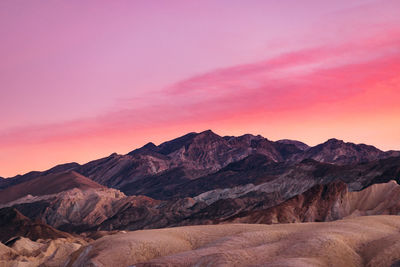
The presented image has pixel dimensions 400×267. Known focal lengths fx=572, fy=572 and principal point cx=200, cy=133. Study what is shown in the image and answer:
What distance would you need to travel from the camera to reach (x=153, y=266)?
6694 cm

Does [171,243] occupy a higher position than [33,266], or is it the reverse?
[171,243]

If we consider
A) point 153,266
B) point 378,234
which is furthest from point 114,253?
point 378,234

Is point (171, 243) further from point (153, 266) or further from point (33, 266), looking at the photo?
point (33, 266)

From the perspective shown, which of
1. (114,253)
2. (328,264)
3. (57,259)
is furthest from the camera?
(57,259)

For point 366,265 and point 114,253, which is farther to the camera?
point 114,253

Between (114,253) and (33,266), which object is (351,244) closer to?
(114,253)

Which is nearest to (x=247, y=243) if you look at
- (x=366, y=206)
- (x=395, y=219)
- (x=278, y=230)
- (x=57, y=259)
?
(x=278, y=230)

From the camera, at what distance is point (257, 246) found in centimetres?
7350

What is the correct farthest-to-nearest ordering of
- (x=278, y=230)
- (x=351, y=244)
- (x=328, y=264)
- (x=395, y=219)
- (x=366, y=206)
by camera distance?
(x=366, y=206) < (x=395, y=219) < (x=278, y=230) < (x=351, y=244) < (x=328, y=264)

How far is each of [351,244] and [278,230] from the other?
46.1ft

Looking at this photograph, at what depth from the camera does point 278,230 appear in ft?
282

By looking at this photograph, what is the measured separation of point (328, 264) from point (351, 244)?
10.4m

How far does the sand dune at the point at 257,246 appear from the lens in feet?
217

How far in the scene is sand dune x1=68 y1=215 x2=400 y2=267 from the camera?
217 ft
